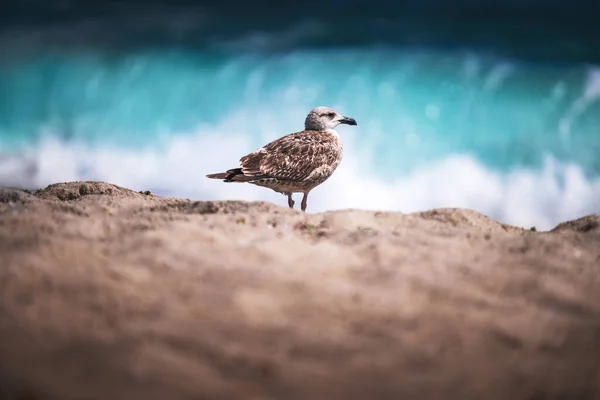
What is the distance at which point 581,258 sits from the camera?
5.29 metres

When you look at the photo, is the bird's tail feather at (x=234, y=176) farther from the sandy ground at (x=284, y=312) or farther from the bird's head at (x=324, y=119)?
the sandy ground at (x=284, y=312)

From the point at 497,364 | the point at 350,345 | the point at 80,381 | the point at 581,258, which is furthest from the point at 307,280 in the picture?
the point at 581,258

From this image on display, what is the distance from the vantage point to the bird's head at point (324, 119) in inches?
397

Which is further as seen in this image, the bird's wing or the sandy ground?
the bird's wing

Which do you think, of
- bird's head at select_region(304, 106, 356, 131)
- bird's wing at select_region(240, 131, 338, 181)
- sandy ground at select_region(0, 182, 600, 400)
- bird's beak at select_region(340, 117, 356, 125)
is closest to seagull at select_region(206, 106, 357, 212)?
bird's wing at select_region(240, 131, 338, 181)

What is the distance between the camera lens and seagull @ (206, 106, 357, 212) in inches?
350

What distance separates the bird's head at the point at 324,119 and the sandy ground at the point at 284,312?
15.3ft

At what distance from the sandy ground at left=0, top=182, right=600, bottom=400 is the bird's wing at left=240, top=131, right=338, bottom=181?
10.7 ft

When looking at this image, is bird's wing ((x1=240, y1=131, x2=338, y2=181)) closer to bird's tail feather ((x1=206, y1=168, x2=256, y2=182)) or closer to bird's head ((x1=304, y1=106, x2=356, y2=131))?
bird's tail feather ((x1=206, y1=168, x2=256, y2=182))

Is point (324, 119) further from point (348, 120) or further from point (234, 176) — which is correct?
point (234, 176)

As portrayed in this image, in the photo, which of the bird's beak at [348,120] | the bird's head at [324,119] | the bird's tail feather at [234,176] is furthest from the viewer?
the bird's beak at [348,120]

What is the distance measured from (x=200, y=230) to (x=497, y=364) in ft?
9.15

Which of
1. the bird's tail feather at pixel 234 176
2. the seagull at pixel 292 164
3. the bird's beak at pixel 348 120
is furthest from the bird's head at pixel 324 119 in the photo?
the bird's tail feather at pixel 234 176

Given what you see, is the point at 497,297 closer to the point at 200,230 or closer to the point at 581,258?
the point at 581,258
